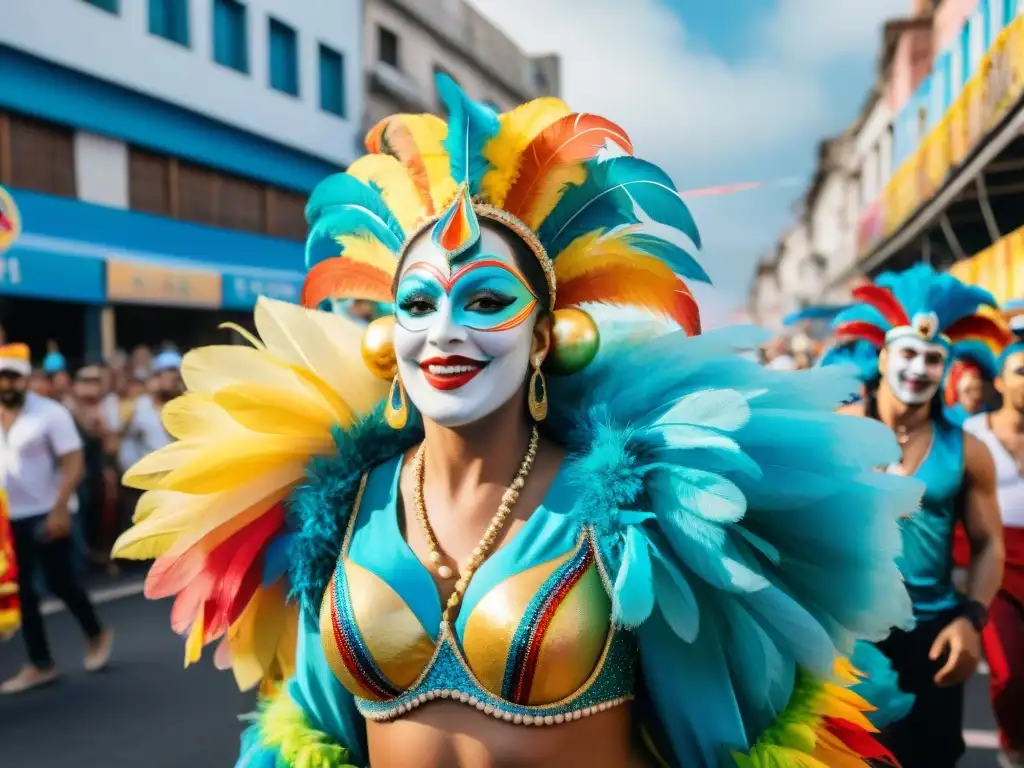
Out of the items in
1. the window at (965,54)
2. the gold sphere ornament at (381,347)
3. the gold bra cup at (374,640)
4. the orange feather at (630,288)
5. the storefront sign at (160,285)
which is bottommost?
the gold bra cup at (374,640)

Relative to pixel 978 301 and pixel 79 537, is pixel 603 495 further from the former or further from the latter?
pixel 79 537

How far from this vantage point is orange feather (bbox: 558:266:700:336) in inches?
77.2

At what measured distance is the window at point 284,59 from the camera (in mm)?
17172

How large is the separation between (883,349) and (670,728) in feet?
6.04

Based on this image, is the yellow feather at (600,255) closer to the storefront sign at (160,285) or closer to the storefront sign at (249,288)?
the storefront sign at (160,285)

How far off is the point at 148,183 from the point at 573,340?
45.4 feet

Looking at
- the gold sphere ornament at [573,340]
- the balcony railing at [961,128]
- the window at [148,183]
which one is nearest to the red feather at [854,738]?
the gold sphere ornament at [573,340]

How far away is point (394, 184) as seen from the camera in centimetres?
198

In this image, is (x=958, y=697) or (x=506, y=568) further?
(x=958, y=697)

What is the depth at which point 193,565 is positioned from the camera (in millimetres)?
2018

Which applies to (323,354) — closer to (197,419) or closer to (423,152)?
(197,419)

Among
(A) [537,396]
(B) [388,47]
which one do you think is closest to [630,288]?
(A) [537,396]

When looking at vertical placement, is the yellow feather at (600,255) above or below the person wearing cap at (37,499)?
above

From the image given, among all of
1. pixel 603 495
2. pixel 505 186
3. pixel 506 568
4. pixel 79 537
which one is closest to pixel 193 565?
pixel 506 568
